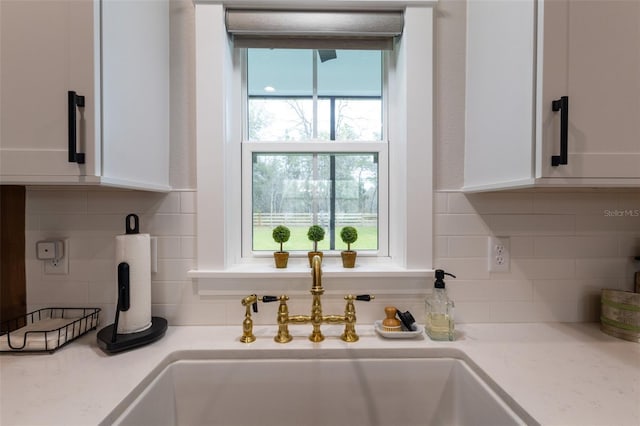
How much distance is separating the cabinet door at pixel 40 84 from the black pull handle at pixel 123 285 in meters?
0.29

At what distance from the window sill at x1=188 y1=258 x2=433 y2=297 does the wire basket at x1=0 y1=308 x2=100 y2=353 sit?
0.37 m

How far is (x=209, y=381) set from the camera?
0.93 metres

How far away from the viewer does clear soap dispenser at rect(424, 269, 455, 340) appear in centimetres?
99

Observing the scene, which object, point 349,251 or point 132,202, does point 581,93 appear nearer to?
point 349,251

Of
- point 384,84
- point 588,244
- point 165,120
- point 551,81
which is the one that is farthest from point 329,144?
point 588,244

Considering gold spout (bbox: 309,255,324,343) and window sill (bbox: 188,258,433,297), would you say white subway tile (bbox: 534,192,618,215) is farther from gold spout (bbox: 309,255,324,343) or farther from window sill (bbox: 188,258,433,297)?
gold spout (bbox: 309,255,324,343)

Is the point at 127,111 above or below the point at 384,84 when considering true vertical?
below

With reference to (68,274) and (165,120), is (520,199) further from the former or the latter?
(68,274)

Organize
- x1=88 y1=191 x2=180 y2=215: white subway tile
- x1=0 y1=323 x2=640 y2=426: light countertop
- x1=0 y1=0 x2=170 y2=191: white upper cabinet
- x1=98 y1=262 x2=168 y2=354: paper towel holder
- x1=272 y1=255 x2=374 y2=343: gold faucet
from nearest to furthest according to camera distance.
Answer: x1=0 y1=323 x2=640 y2=426: light countertop < x1=0 y1=0 x2=170 y2=191: white upper cabinet < x1=98 y1=262 x2=168 y2=354: paper towel holder < x1=272 y1=255 x2=374 y2=343: gold faucet < x1=88 y1=191 x2=180 y2=215: white subway tile

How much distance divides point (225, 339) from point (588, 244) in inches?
53.4

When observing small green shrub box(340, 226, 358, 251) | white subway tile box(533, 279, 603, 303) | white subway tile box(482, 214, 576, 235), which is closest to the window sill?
small green shrub box(340, 226, 358, 251)

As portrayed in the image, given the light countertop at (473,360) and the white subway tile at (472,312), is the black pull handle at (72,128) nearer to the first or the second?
the light countertop at (473,360)

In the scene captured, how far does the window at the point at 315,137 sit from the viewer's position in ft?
4.13

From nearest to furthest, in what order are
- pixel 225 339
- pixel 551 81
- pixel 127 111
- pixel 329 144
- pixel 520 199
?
pixel 551 81 → pixel 127 111 → pixel 225 339 → pixel 520 199 → pixel 329 144
